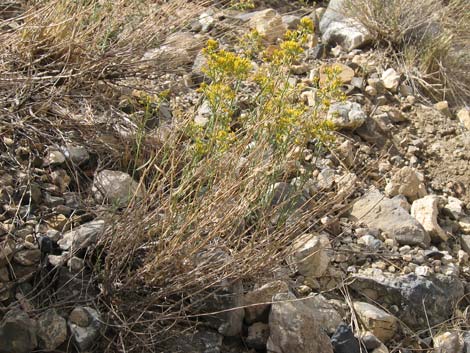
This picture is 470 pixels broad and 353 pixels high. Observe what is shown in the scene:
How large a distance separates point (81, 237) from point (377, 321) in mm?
1208

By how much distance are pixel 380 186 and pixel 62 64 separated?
65.6 inches

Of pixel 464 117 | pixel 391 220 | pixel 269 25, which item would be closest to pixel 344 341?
pixel 391 220

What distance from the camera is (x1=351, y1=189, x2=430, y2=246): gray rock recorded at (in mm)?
3184

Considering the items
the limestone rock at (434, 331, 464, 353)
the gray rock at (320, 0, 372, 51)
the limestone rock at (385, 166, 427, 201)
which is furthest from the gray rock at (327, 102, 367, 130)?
the limestone rock at (434, 331, 464, 353)

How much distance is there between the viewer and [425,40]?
443 centimetres

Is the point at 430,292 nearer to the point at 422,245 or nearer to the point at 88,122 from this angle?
the point at 422,245

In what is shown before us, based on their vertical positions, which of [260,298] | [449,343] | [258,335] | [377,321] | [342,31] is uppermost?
[342,31]

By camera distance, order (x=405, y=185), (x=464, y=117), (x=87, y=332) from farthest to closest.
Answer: (x=464, y=117) → (x=405, y=185) → (x=87, y=332)

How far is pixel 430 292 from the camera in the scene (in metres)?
2.93

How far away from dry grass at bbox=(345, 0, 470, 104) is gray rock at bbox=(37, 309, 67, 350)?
2701mm

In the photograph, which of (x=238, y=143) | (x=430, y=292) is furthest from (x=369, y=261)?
(x=238, y=143)

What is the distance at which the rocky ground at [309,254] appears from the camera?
245 cm

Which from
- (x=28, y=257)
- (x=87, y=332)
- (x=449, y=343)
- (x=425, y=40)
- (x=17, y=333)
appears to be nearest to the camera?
(x=17, y=333)

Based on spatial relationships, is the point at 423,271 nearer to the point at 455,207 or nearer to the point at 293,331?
the point at 455,207
